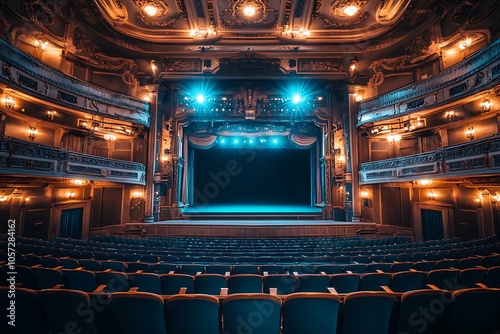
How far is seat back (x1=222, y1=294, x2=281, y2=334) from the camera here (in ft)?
7.09

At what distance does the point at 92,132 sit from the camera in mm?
11906

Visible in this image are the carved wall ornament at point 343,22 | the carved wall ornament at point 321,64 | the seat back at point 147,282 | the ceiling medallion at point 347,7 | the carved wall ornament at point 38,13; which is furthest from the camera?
the carved wall ornament at point 321,64

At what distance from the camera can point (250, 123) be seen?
47.7 ft

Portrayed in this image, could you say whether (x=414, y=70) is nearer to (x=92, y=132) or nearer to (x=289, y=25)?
(x=289, y=25)

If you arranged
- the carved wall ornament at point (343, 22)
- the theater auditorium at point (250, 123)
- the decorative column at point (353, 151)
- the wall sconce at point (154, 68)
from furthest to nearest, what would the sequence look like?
the wall sconce at point (154, 68)
the decorative column at point (353, 151)
the carved wall ornament at point (343, 22)
the theater auditorium at point (250, 123)

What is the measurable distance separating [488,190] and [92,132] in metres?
17.6

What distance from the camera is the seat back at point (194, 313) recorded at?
217 cm

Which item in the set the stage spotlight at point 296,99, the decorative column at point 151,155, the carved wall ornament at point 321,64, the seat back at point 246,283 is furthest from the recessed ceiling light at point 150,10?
the seat back at point 246,283

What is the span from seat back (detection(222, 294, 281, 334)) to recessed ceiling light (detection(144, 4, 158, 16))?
13.3 metres

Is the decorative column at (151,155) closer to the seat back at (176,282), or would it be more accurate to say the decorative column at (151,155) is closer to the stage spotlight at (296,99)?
the stage spotlight at (296,99)

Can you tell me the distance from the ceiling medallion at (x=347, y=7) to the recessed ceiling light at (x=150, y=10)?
8448 millimetres

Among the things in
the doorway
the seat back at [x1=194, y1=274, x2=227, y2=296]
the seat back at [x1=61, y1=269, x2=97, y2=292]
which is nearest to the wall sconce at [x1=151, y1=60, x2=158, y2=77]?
the doorway

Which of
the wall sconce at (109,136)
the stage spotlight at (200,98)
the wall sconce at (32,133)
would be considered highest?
the stage spotlight at (200,98)

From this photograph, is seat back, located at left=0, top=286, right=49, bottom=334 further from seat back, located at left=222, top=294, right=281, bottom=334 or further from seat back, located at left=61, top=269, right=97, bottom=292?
seat back, located at left=222, top=294, right=281, bottom=334
